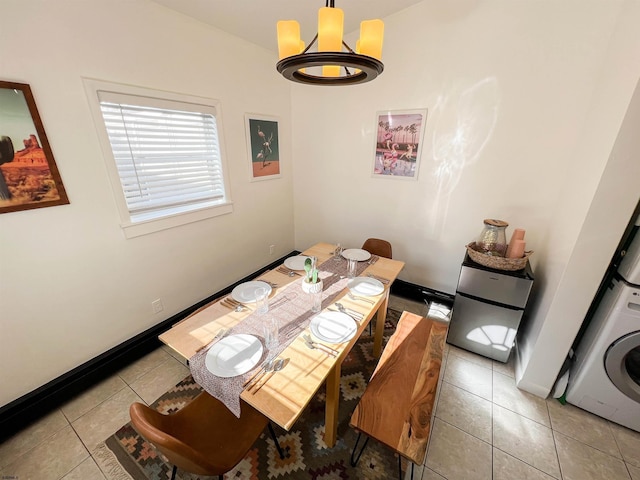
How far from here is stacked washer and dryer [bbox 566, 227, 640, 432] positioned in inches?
56.6

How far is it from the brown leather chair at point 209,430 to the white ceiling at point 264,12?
255cm

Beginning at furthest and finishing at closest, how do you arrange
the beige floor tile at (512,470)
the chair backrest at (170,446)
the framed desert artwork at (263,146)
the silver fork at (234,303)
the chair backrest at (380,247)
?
the framed desert artwork at (263,146)
the chair backrest at (380,247)
the silver fork at (234,303)
the beige floor tile at (512,470)
the chair backrest at (170,446)

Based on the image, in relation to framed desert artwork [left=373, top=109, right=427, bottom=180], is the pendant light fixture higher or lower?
higher

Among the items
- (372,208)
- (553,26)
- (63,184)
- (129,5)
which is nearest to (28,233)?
(63,184)

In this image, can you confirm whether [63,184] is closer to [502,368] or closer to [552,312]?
[552,312]

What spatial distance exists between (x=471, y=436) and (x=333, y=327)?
118cm

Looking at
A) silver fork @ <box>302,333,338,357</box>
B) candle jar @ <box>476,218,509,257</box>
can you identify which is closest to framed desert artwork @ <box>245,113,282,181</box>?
silver fork @ <box>302,333,338,357</box>

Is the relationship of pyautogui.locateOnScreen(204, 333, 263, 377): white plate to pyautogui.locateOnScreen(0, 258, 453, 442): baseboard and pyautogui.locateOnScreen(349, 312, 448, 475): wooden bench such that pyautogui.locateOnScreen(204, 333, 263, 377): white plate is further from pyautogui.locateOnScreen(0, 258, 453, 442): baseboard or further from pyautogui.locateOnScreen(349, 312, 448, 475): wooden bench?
pyautogui.locateOnScreen(0, 258, 453, 442): baseboard

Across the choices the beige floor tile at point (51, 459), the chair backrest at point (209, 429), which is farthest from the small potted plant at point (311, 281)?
the beige floor tile at point (51, 459)

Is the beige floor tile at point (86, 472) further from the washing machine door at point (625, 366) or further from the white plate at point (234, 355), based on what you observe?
the washing machine door at point (625, 366)

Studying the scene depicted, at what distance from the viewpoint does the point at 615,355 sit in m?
1.52

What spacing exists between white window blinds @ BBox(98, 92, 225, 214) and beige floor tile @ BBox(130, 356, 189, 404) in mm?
1279

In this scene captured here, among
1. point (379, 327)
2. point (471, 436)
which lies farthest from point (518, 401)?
point (379, 327)

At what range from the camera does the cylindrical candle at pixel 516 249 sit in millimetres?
1922
